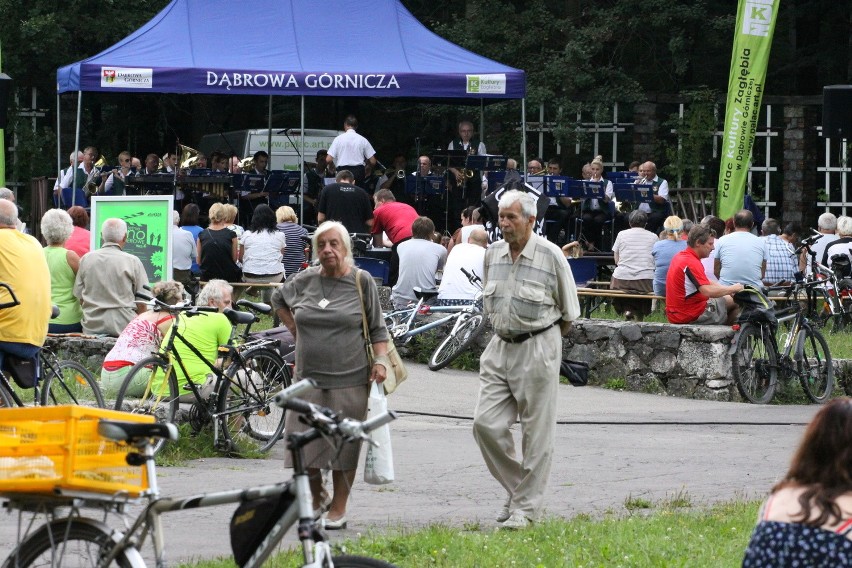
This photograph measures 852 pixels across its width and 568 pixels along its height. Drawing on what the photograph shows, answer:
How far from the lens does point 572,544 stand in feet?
24.7

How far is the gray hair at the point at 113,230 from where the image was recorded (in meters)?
13.0

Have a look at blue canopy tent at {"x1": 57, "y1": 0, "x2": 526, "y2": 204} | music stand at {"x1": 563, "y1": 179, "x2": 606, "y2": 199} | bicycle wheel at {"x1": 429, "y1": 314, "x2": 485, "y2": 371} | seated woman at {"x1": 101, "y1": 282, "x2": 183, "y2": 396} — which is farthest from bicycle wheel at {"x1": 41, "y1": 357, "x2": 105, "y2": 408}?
music stand at {"x1": 563, "y1": 179, "x2": 606, "y2": 199}

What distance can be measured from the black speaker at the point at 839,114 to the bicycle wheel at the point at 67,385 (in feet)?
17.2

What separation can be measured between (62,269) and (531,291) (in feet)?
19.6

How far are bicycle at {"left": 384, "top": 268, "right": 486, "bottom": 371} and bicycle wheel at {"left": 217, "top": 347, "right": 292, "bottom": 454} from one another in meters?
4.54

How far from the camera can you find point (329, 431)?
4633 millimetres

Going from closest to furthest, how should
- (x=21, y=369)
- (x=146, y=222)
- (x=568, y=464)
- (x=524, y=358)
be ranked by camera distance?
(x=524, y=358)
(x=21, y=369)
(x=568, y=464)
(x=146, y=222)

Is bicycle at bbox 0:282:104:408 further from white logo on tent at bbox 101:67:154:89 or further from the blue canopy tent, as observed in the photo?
the blue canopy tent

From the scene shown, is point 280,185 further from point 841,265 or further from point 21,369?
point 21,369

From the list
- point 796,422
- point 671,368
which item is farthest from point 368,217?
point 796,422

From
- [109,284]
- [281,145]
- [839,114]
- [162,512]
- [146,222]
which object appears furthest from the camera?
[281,145]

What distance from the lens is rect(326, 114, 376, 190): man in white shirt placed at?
23766 millimetres


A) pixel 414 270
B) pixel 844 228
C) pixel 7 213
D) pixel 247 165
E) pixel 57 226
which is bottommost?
pixel 414 270

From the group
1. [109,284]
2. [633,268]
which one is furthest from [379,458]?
[633,268]
